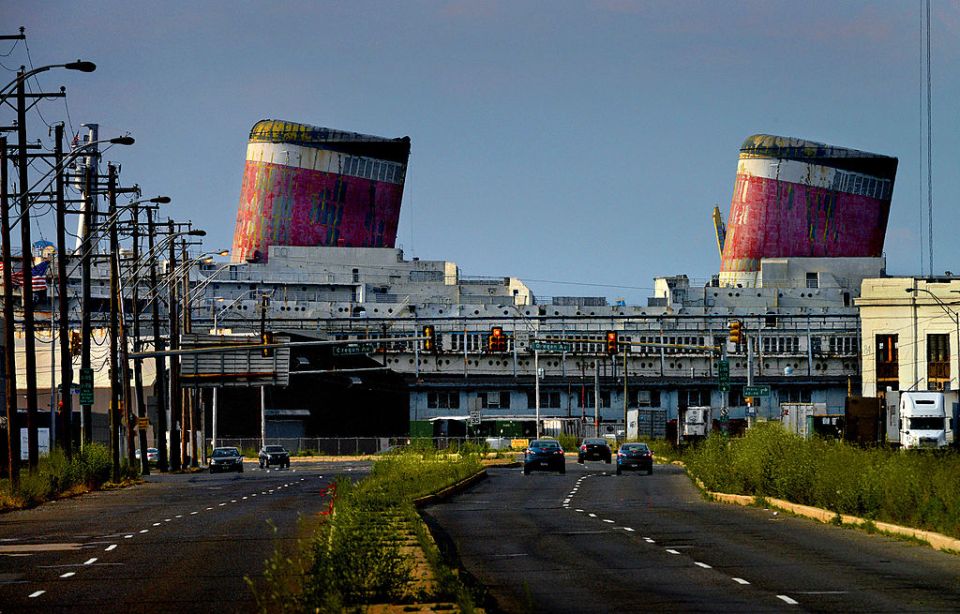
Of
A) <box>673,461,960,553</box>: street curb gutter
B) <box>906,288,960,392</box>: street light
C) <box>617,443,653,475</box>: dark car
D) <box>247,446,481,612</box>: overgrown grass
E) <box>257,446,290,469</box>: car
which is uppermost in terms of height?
<box>906,288,960,392</box>: street light

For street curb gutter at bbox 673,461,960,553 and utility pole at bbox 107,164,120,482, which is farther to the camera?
utility pole at bbox 107,164,120,482

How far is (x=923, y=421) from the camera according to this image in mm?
58344

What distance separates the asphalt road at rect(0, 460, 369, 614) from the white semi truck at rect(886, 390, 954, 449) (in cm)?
2337

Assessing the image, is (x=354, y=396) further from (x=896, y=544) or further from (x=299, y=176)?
(x=896, y=544)

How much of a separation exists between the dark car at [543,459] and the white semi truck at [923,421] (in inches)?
513

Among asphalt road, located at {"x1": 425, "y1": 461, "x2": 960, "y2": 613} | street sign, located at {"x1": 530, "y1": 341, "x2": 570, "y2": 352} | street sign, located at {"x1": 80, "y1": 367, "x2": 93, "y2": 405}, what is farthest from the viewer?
street sign, located at {"x1": 530, "y1": 341, "x2": 570, "y2": 352}

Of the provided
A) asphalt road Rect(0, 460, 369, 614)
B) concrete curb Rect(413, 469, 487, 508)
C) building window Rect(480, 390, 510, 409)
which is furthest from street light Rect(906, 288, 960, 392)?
building window Rect(480, 390, 510, 409)

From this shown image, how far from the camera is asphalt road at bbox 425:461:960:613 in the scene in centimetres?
1667

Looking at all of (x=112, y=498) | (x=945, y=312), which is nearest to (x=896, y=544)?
(x=112, y=498)

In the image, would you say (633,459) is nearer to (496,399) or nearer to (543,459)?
(543,459)

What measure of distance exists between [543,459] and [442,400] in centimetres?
7378

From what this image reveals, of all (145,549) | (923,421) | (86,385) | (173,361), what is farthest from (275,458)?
(145,549)

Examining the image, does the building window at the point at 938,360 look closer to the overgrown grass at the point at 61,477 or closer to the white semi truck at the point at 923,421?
the white semi truck at the point at 923,421

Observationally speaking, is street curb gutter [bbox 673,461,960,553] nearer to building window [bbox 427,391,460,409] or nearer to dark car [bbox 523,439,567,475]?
dark car [bbox 523,439,567,475]
